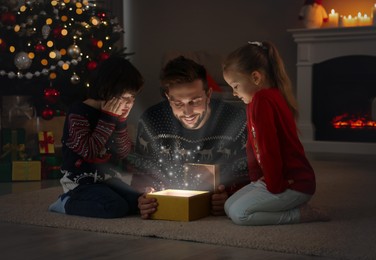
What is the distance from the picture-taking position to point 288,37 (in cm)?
582

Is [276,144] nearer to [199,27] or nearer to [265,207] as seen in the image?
[265,207]

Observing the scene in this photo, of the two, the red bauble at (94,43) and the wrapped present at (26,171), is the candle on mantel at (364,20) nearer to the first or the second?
the red bauble at (94,43)

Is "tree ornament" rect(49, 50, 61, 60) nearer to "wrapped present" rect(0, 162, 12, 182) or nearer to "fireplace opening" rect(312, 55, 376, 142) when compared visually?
"wrapped present" rect(0, 162, 12, 182)

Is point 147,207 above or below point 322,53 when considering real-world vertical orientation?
below

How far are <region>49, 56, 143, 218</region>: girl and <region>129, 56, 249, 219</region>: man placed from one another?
0.10 meters

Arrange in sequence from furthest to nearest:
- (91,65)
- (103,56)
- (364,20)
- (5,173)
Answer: (364,20) → (103,56) → (91,65) → (5,173)

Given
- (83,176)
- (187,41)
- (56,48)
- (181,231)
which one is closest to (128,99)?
(83,176)

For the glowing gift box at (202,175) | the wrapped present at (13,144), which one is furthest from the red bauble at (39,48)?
the glowing gift box at (202,175)

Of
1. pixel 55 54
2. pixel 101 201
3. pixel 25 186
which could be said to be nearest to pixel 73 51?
pixel 55 54

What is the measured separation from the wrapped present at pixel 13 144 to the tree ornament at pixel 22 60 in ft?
1.26

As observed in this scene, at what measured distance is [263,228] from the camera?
2203 mm

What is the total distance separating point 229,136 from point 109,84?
0.46 meters

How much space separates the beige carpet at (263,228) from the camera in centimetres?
194

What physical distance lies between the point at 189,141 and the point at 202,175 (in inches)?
6.5
